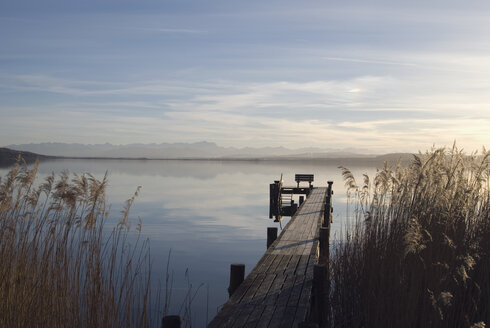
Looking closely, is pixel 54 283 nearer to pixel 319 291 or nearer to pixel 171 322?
pixel 171 322

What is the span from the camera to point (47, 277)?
515 cm

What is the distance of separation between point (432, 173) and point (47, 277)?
5144mm

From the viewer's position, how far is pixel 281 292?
5586 mm

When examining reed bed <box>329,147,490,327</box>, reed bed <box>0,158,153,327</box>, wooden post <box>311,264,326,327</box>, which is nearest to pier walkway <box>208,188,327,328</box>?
wooden post <box>311,264,326,327</box>

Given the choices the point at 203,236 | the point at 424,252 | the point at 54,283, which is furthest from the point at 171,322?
the point at 203,236

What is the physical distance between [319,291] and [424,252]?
1270 mm

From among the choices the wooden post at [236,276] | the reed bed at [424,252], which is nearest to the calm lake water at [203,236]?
the wooden post at [236,276]

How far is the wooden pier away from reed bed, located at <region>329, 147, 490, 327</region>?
52 centimetres

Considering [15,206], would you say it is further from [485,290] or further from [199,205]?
[199,205]

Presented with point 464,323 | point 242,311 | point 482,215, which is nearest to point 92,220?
point 242,311

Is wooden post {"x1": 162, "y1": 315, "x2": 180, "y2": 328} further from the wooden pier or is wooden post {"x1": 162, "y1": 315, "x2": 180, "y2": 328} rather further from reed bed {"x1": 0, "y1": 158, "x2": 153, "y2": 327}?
reed bed {"x1": 0, "y1": 158, "x2": 153, "y2": 327}

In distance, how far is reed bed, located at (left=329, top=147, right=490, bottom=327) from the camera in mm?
4574

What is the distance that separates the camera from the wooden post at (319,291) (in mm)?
5523

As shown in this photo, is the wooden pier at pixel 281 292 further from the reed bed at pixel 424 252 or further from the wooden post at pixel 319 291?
the reed bed at pixel 424 252
